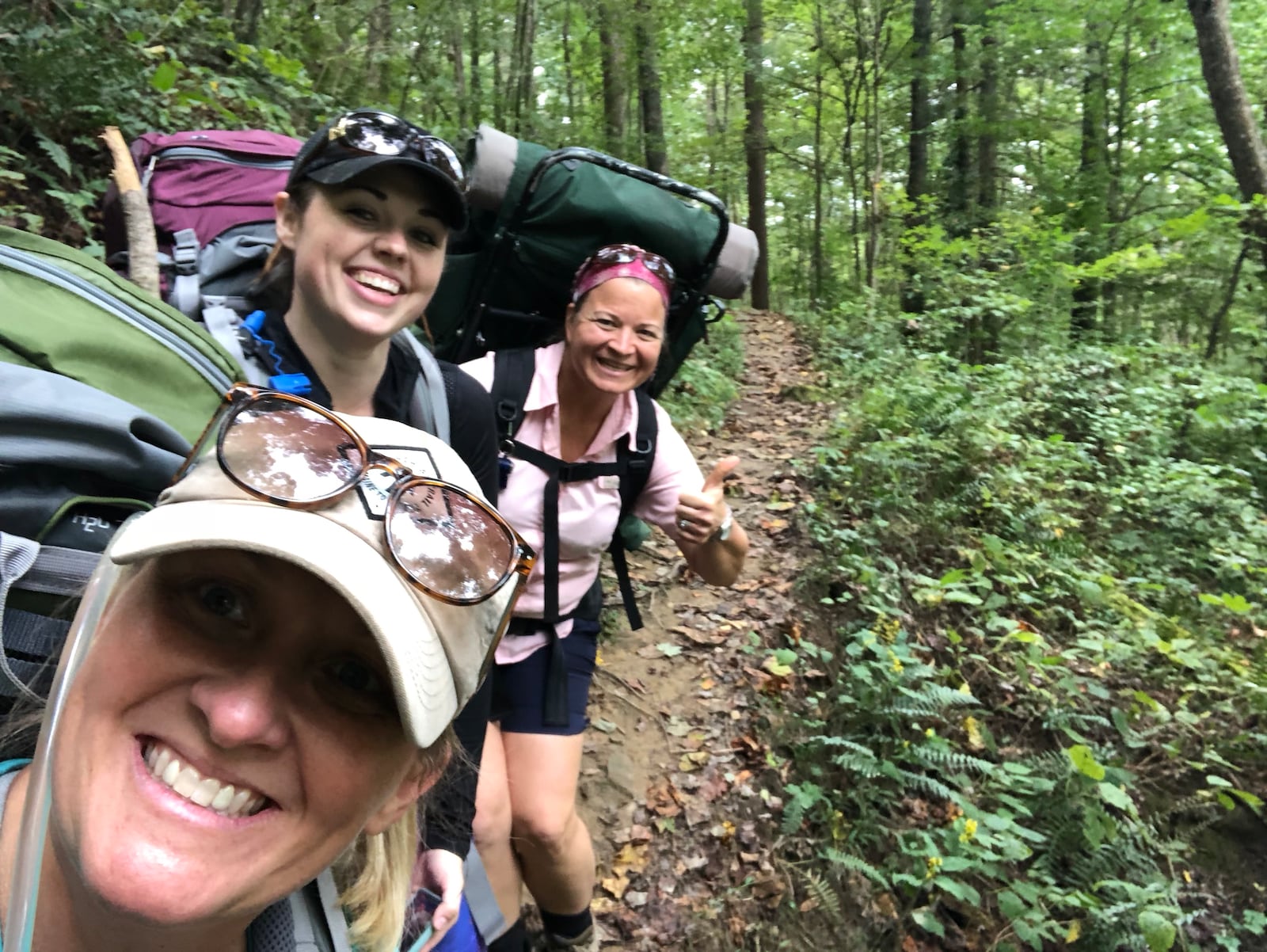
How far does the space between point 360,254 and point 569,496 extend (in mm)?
1221

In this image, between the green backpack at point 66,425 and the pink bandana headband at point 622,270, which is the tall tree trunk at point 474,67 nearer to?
the pink bandana headband at point 622,270

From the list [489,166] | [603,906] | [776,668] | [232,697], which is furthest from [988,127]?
[232,697]

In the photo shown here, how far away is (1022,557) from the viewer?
16.9 feet

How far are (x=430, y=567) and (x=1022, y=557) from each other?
17.0 feet

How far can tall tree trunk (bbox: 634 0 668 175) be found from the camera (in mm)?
11422

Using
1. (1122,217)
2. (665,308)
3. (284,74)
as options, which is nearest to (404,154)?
(665,308)

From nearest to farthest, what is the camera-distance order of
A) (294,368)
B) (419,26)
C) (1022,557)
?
(294,368) → (1022,557) → (419,26)

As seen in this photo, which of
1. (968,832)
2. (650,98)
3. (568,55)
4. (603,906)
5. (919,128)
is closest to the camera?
(968,832)

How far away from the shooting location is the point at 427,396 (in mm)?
2193

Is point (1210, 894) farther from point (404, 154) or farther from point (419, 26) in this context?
point (419, 26)

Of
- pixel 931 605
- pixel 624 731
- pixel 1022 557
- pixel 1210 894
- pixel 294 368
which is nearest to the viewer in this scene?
pixel 294 368

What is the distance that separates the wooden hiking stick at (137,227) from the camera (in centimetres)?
211

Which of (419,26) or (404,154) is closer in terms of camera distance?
(404,154)

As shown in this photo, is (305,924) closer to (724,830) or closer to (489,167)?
(489,167)
